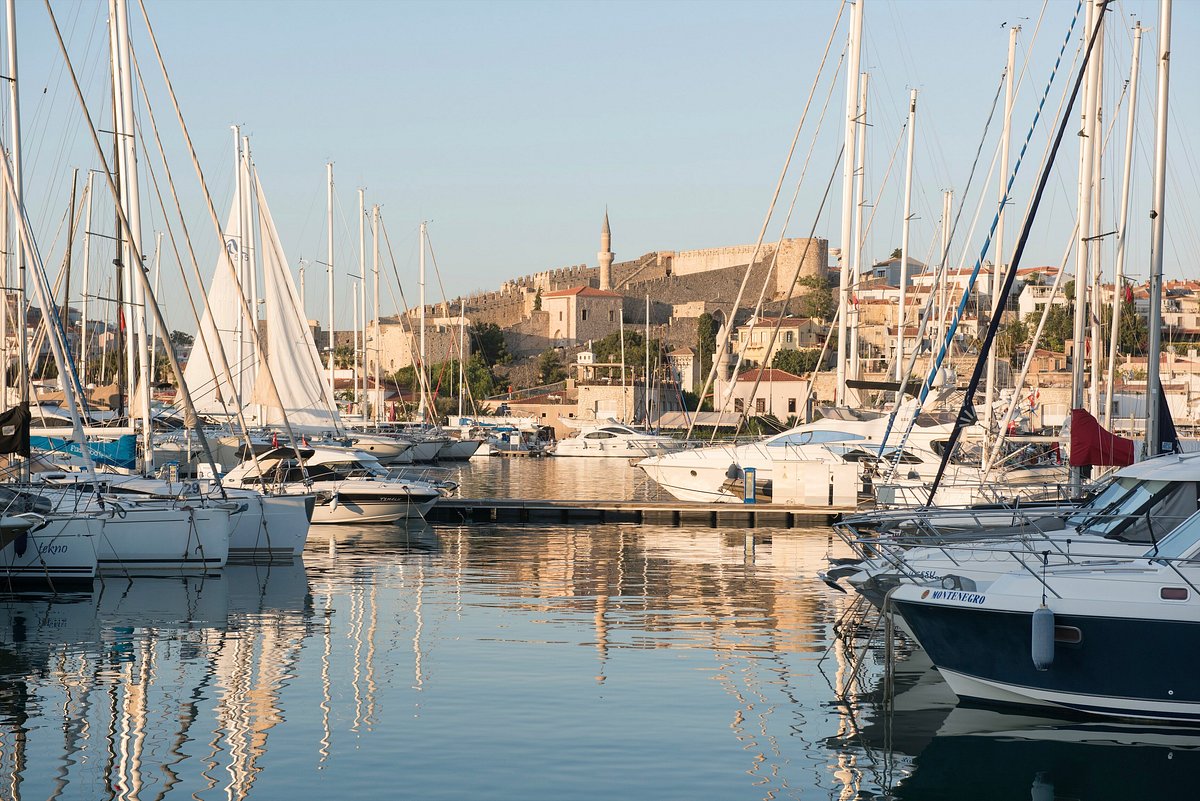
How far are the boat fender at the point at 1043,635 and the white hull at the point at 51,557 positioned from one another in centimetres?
1172

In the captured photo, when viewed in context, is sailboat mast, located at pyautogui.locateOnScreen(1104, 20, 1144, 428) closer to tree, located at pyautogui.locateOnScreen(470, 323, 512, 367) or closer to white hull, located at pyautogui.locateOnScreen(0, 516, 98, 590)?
white hull, located at pyautogui.locateOnScreen(0, 516, 98, 590)

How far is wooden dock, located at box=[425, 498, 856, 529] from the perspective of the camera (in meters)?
26.2

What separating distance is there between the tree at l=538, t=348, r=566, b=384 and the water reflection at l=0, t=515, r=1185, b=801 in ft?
267

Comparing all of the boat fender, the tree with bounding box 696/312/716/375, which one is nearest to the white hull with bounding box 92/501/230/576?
the boat fender

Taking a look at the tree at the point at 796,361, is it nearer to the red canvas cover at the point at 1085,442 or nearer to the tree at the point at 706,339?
the tree at the point at 706,339

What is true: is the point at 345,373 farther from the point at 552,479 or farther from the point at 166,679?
the point at 166,679

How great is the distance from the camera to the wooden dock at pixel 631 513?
26203 millimetres

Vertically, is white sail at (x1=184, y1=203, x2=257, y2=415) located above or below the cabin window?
above

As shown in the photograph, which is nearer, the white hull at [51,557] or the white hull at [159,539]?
the white hull at [51,557]

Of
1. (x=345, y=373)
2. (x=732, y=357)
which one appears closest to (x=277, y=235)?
(x=345, y=373)

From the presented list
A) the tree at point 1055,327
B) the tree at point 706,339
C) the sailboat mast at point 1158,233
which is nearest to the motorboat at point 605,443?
the tree at point 1055,327

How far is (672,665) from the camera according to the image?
43.6 ft

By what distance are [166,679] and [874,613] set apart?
7.46 meters

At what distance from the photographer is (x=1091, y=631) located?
10.3 meters
